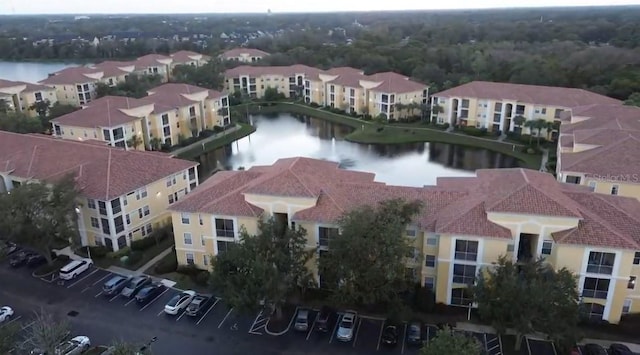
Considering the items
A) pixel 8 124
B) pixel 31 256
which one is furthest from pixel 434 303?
pixel 8 124

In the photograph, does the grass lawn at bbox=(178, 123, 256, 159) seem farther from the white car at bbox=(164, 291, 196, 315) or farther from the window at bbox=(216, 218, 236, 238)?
the white car at bbox=(164, 291, 196, 315)

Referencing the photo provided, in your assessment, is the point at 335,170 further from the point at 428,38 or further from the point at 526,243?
the point at 428,38

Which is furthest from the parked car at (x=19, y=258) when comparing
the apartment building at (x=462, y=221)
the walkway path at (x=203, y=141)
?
the walkway path at (x=203, y=141)

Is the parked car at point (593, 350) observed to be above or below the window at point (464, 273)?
below

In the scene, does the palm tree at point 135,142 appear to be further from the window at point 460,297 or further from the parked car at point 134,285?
the window at point 460,297

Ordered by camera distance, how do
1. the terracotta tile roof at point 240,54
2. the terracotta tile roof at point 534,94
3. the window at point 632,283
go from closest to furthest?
the window at point 632,283 < the terracotta tile roof at point 534,94 < the terracotta tile roof at point 240,54

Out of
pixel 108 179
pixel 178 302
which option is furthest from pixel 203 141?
pixel 178 302

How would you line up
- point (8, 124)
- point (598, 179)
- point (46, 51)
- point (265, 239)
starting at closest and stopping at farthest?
point (265, 239)
point (598, 179)
point (8, 124)
point (46, 51)

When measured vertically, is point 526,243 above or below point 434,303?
above
